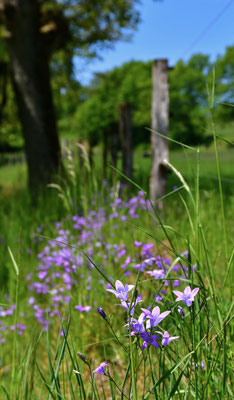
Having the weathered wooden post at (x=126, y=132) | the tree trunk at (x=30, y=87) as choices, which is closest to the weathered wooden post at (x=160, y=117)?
the weathered wooden post at (x=126, y=132)

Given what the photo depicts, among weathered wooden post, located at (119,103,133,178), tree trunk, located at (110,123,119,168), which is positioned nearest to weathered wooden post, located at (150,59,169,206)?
weathered wooden post, located at (119,103,133,178)

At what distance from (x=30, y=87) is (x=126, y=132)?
3.35 metres

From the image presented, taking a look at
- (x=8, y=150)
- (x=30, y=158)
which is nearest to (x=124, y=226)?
(x=30, y=158)

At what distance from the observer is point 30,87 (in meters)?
8.58

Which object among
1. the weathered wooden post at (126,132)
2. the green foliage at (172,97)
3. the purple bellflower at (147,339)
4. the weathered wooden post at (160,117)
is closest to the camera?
the purple bellflower at (147,339)

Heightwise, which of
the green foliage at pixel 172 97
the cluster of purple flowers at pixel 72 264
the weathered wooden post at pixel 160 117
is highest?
the green foliage at pixel 172 97

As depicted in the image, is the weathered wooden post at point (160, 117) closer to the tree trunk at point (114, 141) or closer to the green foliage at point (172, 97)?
the tree trunk at point (114, 141)

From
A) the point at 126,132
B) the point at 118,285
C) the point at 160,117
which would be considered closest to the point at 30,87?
the point at 126,132

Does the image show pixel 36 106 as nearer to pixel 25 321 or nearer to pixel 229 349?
pixel 25 321

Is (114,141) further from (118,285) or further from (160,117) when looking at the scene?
(118,285)

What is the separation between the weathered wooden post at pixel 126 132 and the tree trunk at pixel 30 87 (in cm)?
248

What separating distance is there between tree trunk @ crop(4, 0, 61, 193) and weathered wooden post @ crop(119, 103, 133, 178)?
8.14 ft

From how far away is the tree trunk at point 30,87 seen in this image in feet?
28.0

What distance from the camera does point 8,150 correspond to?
153 ft
